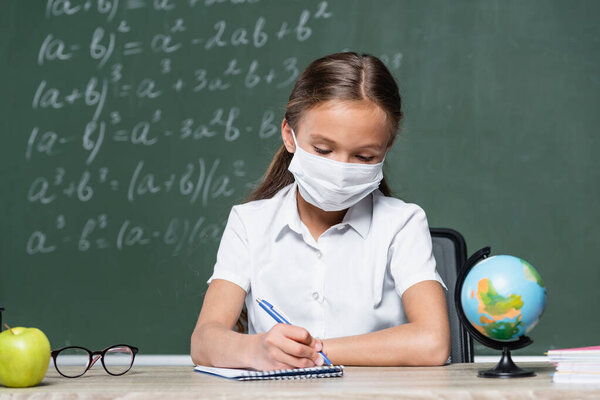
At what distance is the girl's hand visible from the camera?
1.18 m

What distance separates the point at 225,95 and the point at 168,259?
2.09ft

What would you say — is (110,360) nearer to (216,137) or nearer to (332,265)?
(332,265)

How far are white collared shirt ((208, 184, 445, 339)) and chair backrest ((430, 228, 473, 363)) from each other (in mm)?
213

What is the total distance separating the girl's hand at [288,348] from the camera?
118 centimetres

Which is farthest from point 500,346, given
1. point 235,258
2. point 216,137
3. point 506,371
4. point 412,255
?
point 216,137

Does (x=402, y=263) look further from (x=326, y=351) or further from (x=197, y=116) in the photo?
(x=197, y=116)

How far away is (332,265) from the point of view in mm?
1663

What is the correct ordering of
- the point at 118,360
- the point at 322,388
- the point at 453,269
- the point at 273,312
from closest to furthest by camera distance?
the point at 322,388 → the point at 118,360 → the point at 273,312 → the point at 453,269

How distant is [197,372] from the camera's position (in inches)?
47.4

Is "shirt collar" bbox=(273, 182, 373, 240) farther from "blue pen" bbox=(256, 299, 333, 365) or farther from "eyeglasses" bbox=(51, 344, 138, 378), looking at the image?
"eyeglasses" bbox=(51, 344, 138, 378)

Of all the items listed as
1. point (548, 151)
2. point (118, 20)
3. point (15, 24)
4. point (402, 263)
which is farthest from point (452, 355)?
point (15, 24)

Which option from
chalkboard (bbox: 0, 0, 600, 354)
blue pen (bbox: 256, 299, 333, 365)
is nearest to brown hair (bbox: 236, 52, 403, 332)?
blue pen (bbox: 256, 299, 333, 365)

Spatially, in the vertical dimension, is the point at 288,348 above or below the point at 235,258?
below

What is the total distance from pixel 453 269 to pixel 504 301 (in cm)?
81
